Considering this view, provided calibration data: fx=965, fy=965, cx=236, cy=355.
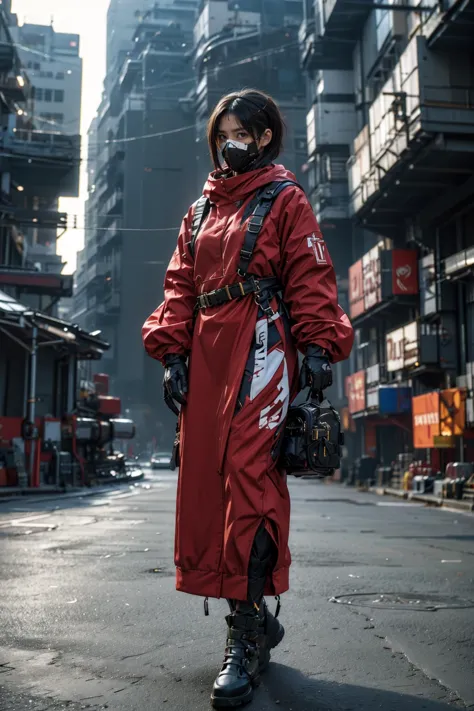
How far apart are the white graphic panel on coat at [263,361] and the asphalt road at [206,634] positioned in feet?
3.44

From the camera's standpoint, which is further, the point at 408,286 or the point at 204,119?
the point at 204,119

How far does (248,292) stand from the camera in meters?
3.74

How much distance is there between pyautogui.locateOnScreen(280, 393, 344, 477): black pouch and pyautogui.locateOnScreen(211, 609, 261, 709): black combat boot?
21.8 inches

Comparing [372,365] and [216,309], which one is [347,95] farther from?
[216,309]

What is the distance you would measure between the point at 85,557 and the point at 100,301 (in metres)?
101

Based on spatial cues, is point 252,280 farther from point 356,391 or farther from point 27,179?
point 27,179

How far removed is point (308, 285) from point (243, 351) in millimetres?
367

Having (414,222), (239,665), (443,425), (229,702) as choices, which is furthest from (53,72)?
(229,702)

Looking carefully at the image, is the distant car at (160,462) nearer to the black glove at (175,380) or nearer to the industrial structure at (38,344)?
the industrial structure at (38,344)

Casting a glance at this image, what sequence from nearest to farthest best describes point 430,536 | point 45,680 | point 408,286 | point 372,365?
point 45,680
point 430,536
point 408,286
point 372,365

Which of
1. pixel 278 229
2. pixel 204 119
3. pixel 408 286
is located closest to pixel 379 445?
pixel 408 286

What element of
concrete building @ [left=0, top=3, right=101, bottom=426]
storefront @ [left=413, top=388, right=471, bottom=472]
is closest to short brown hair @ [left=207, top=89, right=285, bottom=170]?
storefront @ [left=413, top=388, right=471, bottom=472]

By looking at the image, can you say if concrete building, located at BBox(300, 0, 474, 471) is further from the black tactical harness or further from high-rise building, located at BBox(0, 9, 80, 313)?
the black tactical harness

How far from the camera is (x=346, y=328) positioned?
373cm
